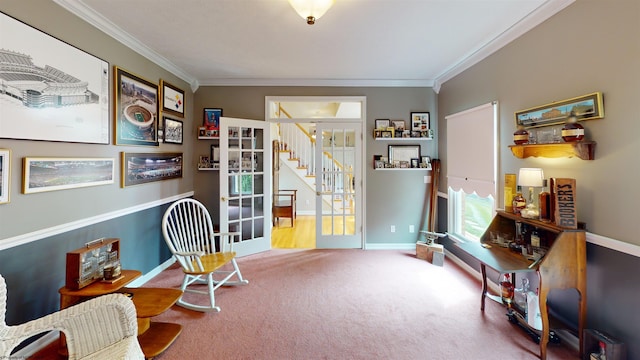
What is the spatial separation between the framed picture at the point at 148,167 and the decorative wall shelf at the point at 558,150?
12.1ft

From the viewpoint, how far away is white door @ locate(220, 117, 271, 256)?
3680 millimetres

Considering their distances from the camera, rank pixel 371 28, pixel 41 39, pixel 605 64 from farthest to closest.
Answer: pixel 371 28, pixel 41 39, pixel 605 64

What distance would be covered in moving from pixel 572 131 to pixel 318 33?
86.2 inches

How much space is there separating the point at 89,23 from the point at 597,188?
4.12 metres

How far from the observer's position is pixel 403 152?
4082 mm

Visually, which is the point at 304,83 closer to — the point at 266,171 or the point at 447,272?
the point at 266,171

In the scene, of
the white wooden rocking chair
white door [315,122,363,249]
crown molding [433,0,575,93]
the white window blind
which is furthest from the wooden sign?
the white wooden rocking chair

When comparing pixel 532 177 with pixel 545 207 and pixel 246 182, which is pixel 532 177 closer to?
pixel 545 207

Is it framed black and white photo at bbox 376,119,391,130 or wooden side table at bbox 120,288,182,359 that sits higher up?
framed black and white photo at bbox 376,119,391,130

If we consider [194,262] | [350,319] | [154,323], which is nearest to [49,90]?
[194,262]

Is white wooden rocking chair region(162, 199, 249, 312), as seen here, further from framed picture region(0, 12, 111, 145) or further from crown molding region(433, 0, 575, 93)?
crown molding region(433, 0, 575, 93)

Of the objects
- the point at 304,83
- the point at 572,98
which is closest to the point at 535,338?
the point at 572,98

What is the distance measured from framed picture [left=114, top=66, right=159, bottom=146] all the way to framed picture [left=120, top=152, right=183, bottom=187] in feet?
0.51

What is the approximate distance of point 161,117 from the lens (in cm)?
325
